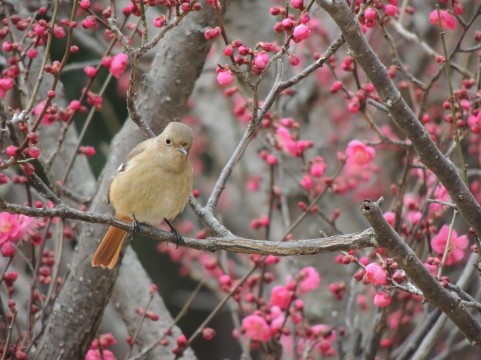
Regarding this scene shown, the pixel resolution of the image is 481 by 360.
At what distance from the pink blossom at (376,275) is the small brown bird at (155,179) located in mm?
1114

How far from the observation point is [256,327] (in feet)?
10.9

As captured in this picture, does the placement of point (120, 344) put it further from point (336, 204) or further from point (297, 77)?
point (297, 77)

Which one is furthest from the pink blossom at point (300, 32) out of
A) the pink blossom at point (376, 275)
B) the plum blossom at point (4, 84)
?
the plum blossom at point (4, 84)

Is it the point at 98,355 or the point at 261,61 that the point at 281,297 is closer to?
the point at 98,355

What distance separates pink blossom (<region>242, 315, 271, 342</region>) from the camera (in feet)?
10.8

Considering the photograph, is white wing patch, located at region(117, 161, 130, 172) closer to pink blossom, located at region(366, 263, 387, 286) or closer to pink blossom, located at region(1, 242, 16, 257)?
pink blossom, located at region(1, 242, 16, 257)

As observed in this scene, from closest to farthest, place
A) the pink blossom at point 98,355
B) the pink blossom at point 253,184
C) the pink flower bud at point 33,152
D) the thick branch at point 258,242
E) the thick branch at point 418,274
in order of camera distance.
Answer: the thick branch at point 418,274 < the thick branch at point 258,242 < the pink flower bud at point 33,152 < the pink blossom at point 98,355 < the pink blossom at point 253,184

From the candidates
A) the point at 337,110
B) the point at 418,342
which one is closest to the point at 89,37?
the point at 337,110

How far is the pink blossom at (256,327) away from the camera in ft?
10.8

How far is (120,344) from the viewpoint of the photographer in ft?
19.4

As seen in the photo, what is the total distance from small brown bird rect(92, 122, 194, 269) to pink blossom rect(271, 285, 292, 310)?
568 mm

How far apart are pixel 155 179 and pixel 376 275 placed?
4.29ft

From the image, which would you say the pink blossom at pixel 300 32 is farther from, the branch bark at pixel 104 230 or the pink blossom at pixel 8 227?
the pink blossom at pixel 8 227

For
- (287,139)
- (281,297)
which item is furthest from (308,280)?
(287,139)
